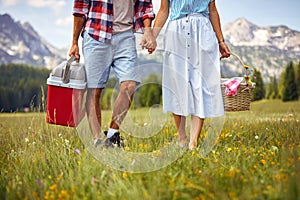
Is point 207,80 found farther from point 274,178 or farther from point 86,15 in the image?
point 274,178

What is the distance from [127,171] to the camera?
117 inches

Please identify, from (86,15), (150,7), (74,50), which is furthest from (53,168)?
(150,7)

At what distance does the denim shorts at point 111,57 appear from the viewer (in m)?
4.12

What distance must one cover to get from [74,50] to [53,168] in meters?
1.40

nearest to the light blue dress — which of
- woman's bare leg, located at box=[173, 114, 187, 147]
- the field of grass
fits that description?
woman's bare leg, located at box=[173, 114, 187, 147]

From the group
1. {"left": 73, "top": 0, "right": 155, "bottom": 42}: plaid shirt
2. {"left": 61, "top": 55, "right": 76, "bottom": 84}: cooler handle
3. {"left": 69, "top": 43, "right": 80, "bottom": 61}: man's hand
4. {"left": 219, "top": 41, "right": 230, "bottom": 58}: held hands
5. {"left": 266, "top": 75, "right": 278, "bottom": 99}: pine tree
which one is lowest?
{"left": 266, "top": 75, "right": 278, "bottom": 99}: pine tree

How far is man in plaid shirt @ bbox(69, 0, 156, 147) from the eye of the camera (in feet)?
13.4

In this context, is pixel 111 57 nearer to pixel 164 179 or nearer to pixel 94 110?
pixel 94 110

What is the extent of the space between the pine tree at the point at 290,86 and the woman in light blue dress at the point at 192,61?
2877cm

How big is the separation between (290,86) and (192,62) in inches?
1183

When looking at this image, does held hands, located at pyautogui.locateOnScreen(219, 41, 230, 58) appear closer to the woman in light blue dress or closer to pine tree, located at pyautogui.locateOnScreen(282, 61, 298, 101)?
the woman in light blue dress

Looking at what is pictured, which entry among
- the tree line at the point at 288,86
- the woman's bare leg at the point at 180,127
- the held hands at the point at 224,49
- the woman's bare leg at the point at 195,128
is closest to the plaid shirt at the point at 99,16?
the held hands at the point at 224,49

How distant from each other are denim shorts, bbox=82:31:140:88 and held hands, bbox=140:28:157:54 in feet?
0.54

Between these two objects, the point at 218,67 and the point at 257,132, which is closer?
the point at 218,67
